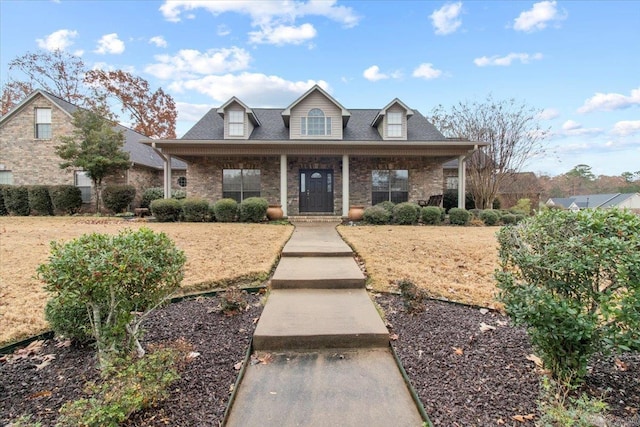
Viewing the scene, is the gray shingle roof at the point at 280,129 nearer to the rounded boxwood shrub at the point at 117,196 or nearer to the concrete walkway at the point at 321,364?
the rounded boxwood shrub at the point at 117,196

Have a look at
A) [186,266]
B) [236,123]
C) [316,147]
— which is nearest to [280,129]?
[236,123]

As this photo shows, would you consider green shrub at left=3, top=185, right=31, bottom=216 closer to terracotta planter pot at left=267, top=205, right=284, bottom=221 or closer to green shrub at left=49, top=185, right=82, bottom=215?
green shrub at left=49, top=185, right=82, bottom=215

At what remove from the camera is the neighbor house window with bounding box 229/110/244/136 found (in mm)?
13344

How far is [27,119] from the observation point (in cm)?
1558

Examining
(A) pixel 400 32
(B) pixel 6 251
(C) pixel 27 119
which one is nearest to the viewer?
(B) pixel 6 251

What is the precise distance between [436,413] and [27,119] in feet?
70.0

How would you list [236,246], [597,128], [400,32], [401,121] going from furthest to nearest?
[597,128], [401,121], [400,32], [236,246]

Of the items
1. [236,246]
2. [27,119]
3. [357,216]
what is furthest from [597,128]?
[27,119]

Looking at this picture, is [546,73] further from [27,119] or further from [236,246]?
[27,119]

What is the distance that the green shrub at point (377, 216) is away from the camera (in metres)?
11.2

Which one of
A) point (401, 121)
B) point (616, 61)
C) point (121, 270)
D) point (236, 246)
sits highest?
point (616, 61)

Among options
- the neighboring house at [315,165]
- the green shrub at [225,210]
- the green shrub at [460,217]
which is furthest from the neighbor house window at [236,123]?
the green shrub at [460,217]

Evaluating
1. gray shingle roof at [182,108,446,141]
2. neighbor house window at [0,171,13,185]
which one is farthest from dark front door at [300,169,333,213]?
neighbor house window at [0,171,13,185]

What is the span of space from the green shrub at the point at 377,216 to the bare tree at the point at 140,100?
23.5 m
